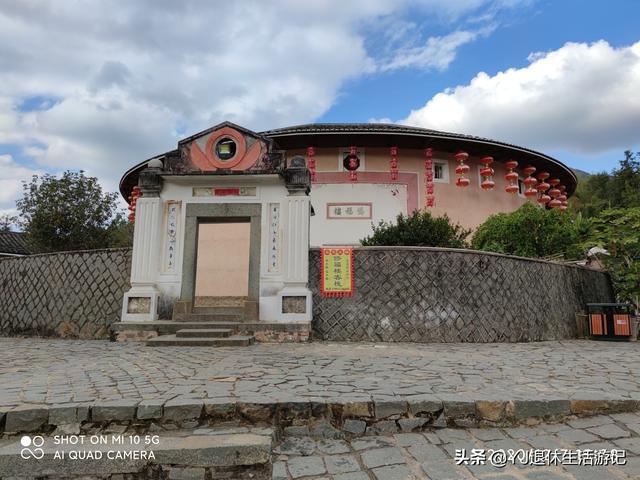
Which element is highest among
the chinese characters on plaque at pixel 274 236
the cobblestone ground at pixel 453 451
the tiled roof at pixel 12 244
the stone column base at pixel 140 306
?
the tiled roof at pixel 12 244

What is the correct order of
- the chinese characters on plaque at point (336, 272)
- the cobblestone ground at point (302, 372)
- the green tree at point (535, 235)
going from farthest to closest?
the green tree at point (535, 235) < the chinese characters on plaque at point (336, 272) < the cobblestone ground at point (302, 372)

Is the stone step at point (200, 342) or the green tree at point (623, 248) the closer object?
the stone step at point (200, 342)

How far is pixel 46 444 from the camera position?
3.11 metres

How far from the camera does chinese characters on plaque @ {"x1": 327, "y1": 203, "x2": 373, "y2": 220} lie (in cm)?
1465

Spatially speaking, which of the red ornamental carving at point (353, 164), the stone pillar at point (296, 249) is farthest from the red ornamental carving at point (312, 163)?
the stone pillar at point (296, 249)

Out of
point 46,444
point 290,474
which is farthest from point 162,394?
point 290,474

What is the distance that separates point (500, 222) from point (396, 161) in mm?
4315

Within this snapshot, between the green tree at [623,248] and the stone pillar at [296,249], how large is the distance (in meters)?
9.57

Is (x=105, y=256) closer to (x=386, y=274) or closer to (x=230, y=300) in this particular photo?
(x=230, y=300)

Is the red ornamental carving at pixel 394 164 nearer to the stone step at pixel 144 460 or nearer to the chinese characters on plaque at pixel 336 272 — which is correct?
the chinese characters on plaque at pixel 336 272

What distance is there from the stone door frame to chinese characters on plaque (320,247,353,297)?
58.9 inches

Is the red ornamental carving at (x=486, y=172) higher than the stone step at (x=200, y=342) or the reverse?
higher

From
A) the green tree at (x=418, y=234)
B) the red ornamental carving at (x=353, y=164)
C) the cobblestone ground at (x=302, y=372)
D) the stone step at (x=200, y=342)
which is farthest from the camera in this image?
the red ornamental carving at (x=353, y=164)

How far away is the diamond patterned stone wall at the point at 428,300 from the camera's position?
29.2 feet
